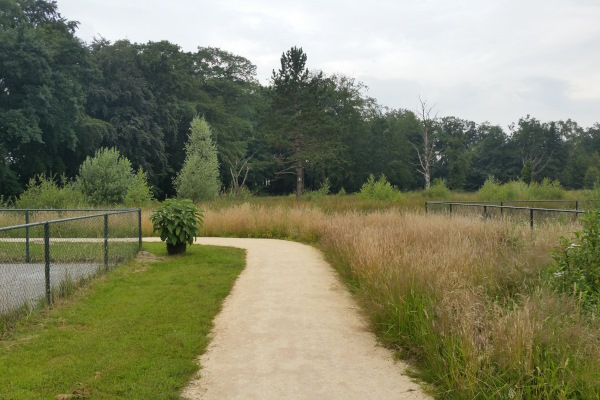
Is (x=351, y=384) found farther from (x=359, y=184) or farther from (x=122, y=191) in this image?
(x=359, y=184)

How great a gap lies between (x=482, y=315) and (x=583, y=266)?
1.77m

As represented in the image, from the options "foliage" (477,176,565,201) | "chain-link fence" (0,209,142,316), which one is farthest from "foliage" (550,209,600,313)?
"foliage" (477,176,565,201)

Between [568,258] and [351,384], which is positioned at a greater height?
[568,258]

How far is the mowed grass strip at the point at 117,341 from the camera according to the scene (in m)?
3.94

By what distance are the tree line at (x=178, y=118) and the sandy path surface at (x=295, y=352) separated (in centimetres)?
2874

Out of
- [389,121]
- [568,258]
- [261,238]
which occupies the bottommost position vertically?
[261,238]

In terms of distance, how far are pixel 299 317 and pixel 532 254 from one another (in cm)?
355

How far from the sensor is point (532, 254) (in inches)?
261

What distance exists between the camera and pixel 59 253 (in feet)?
27.8

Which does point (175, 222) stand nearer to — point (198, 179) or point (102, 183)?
point (102, 183)

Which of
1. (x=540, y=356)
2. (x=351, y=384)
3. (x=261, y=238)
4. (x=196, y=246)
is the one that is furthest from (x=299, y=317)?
(x=261, y=238)

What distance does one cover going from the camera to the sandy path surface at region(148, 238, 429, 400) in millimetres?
3938

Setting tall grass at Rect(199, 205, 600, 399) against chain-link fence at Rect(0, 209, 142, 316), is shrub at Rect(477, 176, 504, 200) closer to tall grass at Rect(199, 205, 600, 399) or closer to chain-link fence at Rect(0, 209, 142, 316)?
tall grass at Rect(199, 205, 600, 399)

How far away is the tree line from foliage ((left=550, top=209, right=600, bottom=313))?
3232 centimetres
